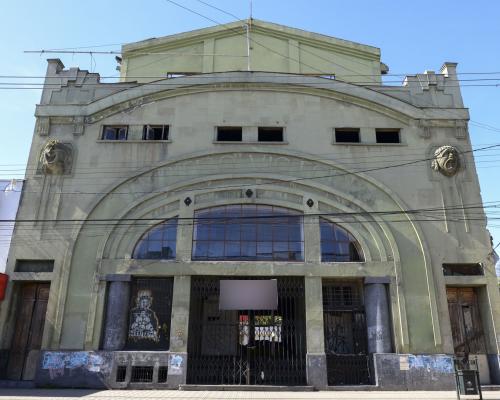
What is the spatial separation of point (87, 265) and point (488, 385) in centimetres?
1612

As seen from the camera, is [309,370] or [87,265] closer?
[309,370]

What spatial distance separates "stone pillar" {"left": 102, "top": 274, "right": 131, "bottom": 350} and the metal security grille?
286mm

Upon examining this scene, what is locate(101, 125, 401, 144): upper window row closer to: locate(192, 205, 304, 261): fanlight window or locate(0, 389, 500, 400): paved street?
locate(192, 205, 304, 261): fanlight window

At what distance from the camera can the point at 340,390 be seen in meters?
15.4

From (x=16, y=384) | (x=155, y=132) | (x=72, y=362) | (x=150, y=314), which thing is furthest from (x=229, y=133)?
(x=16, y=384)

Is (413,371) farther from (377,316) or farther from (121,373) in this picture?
(121,373)

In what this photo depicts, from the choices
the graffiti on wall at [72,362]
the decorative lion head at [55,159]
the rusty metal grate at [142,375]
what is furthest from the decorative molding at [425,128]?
the graffiti on wall at [72,362]

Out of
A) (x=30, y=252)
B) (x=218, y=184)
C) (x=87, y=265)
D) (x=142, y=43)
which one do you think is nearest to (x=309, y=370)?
(x=218, y=184)

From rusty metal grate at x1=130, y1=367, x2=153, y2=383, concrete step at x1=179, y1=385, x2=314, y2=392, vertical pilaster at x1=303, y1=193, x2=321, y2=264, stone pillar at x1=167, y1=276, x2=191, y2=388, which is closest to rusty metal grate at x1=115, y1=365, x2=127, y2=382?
rusty metal grate at x1=130, y1=367, x2=153, y2=383

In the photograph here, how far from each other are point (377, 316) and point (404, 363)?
74.0 inches

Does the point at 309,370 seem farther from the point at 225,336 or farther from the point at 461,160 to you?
the point at 461,160

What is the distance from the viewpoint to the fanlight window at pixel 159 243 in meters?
17.5

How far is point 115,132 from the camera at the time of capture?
19.6 metres

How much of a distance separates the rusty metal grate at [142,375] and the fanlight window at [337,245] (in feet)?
26.2
